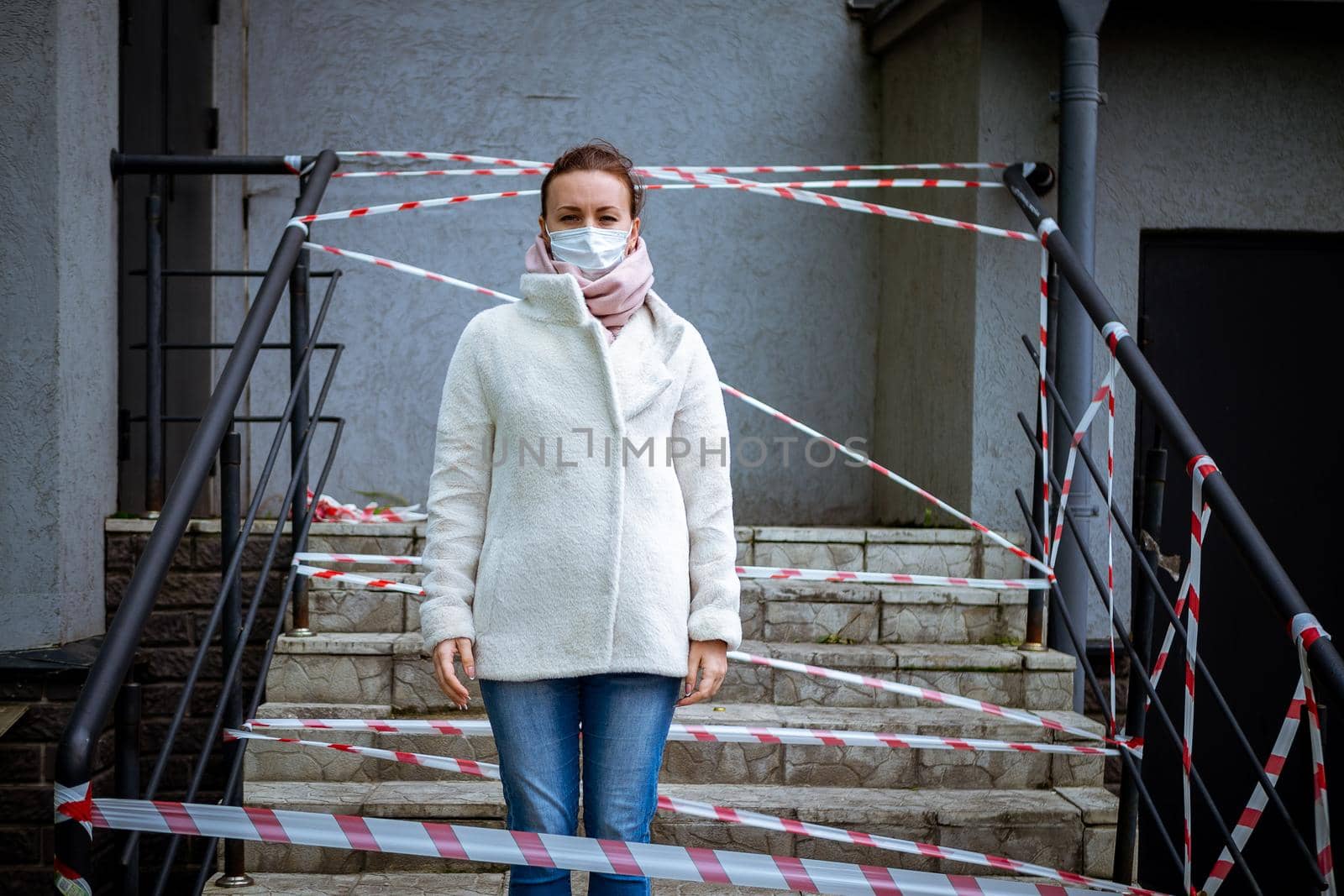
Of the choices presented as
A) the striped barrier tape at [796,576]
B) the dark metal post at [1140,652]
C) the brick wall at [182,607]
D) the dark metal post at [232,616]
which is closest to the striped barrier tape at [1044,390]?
the striped barrier tape at [796,576]

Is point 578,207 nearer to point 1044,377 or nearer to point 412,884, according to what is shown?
point 412,884

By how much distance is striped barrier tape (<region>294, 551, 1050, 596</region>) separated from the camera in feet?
11.2

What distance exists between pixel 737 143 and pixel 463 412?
3.90 meters

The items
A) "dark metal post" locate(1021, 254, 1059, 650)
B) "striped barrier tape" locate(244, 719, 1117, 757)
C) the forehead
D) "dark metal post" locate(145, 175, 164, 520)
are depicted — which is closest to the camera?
the forehead

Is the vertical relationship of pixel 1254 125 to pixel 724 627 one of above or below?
above

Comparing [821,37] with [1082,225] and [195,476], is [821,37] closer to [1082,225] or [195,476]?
[1082,225]

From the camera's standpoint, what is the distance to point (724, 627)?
200cm

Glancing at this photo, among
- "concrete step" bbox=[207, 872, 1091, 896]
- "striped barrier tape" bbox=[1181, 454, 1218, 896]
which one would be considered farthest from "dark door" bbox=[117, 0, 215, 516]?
"striped barrier tape" bbox=[1181, 454, 1218, 896]

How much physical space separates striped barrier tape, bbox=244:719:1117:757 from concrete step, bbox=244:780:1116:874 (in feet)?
0.47

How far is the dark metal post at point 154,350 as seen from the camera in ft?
12.9

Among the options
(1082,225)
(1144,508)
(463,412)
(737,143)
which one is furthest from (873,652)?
(737,143)

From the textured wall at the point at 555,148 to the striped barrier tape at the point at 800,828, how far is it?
2751 mm

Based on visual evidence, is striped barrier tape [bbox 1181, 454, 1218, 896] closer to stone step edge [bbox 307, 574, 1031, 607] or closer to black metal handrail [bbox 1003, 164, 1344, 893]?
black metal handrail [bbox 1003, 164, 1344, 893]

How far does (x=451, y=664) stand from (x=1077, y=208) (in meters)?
3.02
